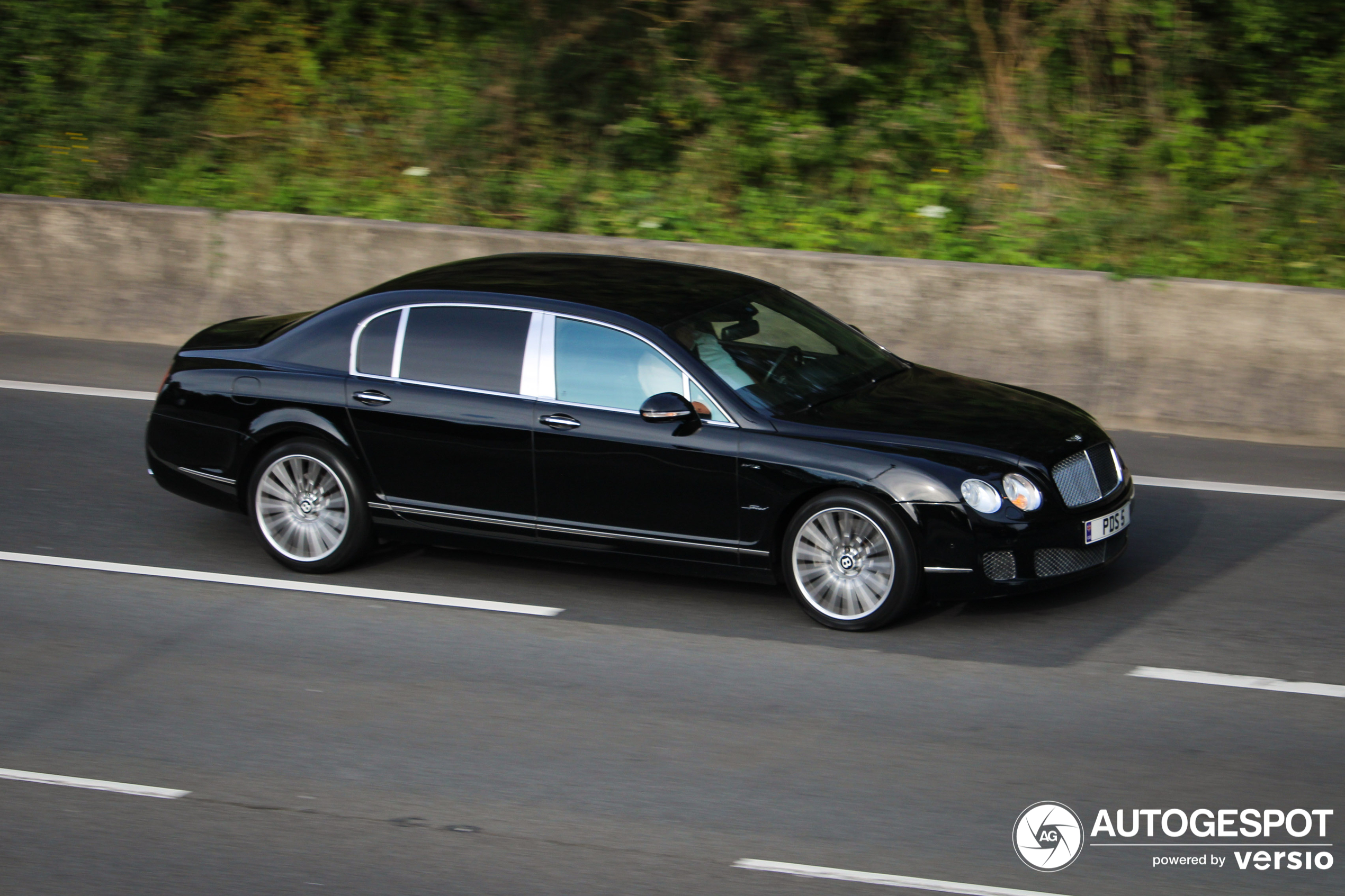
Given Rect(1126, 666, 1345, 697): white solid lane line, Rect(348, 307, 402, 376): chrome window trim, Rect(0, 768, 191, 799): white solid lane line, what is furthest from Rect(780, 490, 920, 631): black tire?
Rect(0, 768, 191, 799): white solid lane line

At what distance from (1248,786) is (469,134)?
445 inches

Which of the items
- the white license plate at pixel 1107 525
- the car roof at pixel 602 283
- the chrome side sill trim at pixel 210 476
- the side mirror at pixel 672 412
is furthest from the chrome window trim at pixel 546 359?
the white license plate at pixel 1107 525

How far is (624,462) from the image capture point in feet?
23.6

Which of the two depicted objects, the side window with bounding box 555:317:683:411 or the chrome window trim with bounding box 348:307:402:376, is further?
the chrome window trim with bounding box 348:307:402:376

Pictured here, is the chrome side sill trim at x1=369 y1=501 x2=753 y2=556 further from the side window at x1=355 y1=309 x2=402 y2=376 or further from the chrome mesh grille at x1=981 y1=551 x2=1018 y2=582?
the chrome mesh grille at x1=981 y1=551 x2=1018 y2=582

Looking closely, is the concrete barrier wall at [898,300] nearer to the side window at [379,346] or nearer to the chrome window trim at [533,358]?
the chrome window trim at [533,358]

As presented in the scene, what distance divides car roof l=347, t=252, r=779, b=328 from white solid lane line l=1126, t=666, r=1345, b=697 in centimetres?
274

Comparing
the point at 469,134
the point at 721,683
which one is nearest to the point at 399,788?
the point at 721,683

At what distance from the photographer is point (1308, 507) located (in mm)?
8828

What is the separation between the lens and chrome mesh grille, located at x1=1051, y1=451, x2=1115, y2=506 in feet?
22.7

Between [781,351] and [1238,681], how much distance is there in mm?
2668

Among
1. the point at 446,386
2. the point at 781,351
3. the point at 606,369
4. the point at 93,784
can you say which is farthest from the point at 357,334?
the point at 93,784

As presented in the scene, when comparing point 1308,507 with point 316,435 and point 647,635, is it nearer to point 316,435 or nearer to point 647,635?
point 647,635

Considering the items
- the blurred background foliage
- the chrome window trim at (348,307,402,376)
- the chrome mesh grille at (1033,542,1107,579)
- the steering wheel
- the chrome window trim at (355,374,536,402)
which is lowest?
the chrome mesh grille at (1033,542,1107,579)
